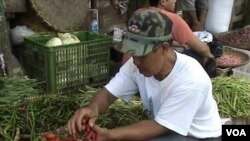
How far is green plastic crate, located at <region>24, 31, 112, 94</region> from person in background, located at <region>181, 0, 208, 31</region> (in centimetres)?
302

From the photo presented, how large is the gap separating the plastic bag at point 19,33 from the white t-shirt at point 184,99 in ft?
8.10

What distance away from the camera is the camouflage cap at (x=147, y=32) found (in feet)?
7.74

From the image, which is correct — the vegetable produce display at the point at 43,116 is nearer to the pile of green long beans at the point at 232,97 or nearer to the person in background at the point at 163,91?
the person in background at the point at 163,91

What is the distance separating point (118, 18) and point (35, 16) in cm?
183

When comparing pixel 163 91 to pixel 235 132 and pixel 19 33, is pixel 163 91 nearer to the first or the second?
pixel 235 132

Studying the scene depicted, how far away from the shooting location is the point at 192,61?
264 cm

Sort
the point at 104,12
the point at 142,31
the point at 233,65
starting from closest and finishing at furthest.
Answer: the point at 142,31 < the point at 233,65 < the point at 104,12

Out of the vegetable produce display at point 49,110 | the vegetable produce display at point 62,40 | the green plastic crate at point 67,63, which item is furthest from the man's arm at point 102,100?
the vegetable produce display at point 62,40

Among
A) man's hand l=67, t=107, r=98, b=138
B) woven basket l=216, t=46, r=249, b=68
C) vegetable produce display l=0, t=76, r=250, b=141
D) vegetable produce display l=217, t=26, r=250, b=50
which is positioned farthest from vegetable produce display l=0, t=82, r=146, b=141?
vegetable produce display l=217, t=26, r=250, b=50

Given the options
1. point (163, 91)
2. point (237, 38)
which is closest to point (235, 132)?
point (163, 91)

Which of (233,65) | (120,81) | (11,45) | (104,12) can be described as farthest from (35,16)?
(233,65)

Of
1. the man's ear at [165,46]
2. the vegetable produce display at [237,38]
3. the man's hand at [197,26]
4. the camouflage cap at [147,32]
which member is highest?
the camouflage cap at [147,32]

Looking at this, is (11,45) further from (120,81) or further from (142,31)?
(142,31)

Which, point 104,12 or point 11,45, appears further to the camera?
point 104,12
